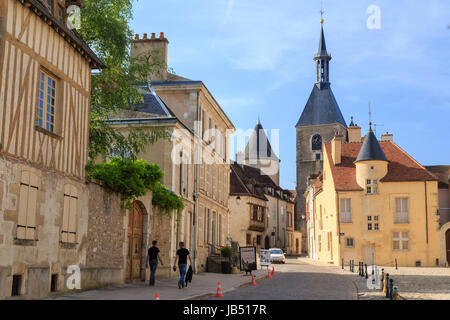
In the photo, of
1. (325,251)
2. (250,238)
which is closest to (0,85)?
(325,251)

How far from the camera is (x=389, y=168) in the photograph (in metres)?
38.0

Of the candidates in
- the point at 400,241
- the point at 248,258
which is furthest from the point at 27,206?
the point at 400,241

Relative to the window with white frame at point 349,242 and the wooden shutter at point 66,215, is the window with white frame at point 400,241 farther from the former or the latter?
the wooden shutter at point 66,215

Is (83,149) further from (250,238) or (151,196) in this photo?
(250,238)

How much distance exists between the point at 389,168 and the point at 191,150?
61.1 ft

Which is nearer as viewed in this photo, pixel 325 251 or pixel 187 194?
pixel 187 194

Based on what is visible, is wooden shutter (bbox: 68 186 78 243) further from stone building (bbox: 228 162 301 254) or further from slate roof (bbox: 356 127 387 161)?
stone building (bbox: 228 162 301 254)

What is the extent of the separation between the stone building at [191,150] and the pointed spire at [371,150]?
37.9ft

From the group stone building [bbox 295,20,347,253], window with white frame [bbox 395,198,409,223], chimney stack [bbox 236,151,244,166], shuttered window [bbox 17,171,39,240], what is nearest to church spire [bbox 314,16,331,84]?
stone building [bbox 295,20,347,253]

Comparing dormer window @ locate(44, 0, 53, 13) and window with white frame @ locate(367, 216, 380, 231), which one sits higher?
dormer window @ locate(44, 0, 53, 13)

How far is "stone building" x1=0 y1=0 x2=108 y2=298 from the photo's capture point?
1067cm

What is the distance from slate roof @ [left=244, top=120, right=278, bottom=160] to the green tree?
242 ft

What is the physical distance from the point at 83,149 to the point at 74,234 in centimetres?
220

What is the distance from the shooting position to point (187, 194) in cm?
2380
